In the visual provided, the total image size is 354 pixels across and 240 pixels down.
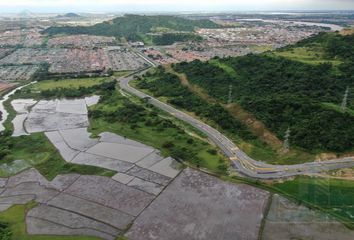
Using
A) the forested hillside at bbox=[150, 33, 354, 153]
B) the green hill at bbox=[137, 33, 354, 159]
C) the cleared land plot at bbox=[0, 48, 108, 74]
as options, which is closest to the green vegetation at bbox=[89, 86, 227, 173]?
the green hill at bbox=[137, 33, 354, 159]

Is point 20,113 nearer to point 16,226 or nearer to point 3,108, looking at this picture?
point 3,108

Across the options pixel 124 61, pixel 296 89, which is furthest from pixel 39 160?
pixel 124 61

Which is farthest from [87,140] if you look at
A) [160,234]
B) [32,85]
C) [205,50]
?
[205,50]

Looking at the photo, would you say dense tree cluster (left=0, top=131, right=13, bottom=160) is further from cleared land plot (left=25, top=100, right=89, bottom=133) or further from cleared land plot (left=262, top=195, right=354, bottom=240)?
cleared land plot (left=262, top=195, right=354, bottom=240)

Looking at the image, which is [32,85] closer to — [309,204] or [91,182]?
[91,182]

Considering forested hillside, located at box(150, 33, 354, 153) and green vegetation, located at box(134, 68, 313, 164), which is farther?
forested hillside, located at box(150, 33, 354, 153)

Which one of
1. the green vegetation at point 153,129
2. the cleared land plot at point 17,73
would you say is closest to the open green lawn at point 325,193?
the green vegetation at point 153,129
